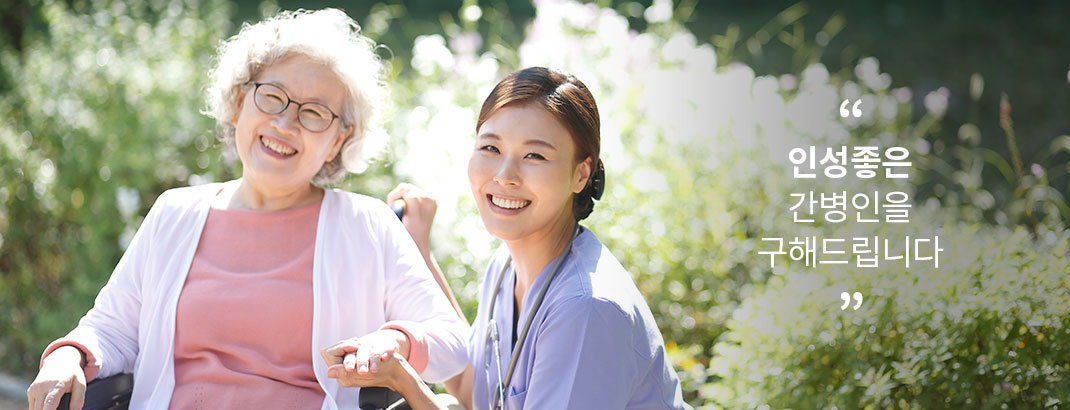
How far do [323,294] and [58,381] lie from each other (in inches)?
21.7

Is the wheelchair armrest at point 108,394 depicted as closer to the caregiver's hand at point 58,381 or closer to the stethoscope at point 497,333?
the caregiver's hand at point 58,381

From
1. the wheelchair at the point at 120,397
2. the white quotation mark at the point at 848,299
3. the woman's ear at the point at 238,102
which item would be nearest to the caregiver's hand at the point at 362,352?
the wheelchair at the point at 120,397

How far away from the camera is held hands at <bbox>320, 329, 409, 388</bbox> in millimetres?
1777

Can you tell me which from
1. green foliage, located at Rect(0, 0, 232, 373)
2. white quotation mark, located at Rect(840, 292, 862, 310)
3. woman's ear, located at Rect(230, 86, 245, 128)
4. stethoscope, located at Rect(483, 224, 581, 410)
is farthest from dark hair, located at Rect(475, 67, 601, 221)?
green foliage, located at Rect(0, 0, 232, 373)

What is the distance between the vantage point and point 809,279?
2658mm

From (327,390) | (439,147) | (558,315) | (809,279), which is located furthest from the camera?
(439,147)

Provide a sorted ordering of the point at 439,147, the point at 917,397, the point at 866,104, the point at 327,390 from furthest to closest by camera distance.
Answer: the point at 866,104 → the point at 439,147 → the point at 917,397 → the point at 327,390

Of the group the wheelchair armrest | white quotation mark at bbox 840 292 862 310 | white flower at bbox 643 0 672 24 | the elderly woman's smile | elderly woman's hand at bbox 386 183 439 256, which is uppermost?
white flower at bbox 643 0 672 24

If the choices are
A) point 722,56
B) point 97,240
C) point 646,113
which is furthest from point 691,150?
point 97,240

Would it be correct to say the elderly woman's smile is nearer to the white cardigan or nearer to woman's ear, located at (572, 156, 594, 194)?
the white cardigan

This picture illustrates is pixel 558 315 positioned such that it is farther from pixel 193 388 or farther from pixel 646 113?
pixel 646 113

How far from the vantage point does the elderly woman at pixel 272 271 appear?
210 cm

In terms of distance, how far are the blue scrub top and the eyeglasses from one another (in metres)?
0.67

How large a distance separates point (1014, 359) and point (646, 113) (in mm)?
1943
